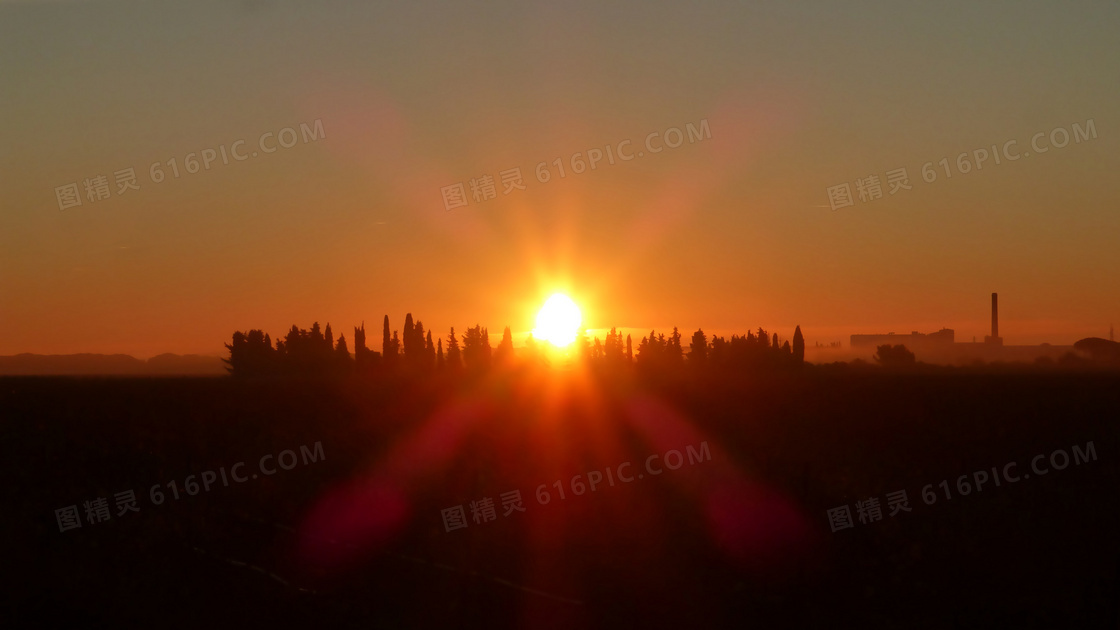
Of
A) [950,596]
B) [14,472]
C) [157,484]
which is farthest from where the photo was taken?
[14,472]

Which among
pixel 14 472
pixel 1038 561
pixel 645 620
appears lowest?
pixel 1038 561

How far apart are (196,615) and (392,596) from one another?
107 inches

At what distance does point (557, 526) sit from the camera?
54.4 feet

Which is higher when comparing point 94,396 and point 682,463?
point 94,396

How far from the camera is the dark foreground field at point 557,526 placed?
12969 mm

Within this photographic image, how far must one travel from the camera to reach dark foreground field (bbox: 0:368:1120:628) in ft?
42.5

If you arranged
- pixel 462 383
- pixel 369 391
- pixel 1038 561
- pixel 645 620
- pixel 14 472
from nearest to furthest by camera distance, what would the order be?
1. pixel 645 620
2. pixel 1038 561
3. pixel 14 472
4. pixel 369 391
5. pixel 462 383

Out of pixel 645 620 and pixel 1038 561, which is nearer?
pixel 645 620

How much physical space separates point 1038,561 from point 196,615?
13.1 meters

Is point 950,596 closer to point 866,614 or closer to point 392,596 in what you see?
point 866,614

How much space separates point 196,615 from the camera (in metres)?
12.9

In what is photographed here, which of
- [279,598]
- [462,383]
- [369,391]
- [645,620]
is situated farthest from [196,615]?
[462,383]

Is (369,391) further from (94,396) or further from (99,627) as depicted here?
(99,627)

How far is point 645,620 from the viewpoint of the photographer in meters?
12.3
